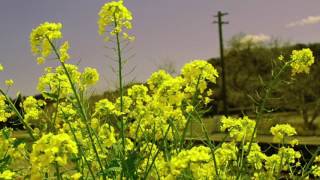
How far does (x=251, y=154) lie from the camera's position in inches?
163

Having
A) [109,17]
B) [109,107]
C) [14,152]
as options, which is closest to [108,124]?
[109,107]

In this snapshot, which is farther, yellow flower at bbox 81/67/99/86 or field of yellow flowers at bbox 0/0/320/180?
yellow flower at bbox 81/67/99/86

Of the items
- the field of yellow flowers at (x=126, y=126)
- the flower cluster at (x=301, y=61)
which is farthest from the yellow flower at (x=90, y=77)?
the flower cluster at (x=301, y=61)

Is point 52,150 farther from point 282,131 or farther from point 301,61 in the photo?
point 282,131

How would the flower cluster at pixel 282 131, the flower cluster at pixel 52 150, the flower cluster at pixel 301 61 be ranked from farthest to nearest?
the flower cluster at pixel 282 131 → the flower cluster at pixel 301 61 → the flower cluster at pixel 52 150

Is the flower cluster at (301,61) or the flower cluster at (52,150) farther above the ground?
the flower cluster at (301,61)

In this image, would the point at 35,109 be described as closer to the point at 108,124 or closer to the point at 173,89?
the point at 108,124

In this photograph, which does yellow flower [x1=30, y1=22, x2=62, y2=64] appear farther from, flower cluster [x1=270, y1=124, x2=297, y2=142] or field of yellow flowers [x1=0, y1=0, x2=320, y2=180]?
flower cluster [x1=270, y1=124, x2=297, y2=142]

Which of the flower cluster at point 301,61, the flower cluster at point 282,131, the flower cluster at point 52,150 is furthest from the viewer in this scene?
the flower cluster at point 282,131

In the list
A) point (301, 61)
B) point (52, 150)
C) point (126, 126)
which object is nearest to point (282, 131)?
point (301, 61)

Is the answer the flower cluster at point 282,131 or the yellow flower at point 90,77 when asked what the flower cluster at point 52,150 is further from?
the flower cluster at point 282,131

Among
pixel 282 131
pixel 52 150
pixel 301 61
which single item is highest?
pixel 301 61

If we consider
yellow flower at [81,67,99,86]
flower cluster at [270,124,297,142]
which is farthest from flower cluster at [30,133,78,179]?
flower cluster at [270,124,297,142]

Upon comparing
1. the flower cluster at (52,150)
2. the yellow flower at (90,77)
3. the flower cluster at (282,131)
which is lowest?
the flower cluster at (282,131)
